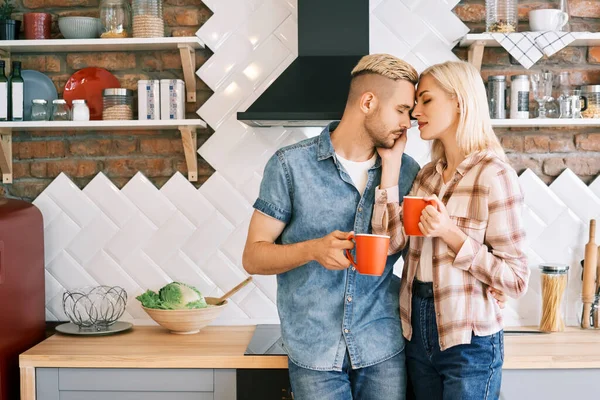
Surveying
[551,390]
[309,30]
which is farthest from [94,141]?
[551,390]

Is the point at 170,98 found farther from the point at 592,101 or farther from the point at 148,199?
the point at 592,101

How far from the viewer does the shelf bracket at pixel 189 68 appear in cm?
278

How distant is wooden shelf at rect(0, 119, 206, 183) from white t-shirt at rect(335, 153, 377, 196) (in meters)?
0.94

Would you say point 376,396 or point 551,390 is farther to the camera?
point 551,390

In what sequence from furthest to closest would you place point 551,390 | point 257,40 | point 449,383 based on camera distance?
point 257,40
point 551,390
point 449,383

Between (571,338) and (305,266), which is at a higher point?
(305,266)

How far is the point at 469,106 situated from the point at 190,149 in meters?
1.35

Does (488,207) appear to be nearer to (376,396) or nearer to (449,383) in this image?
(449,383)

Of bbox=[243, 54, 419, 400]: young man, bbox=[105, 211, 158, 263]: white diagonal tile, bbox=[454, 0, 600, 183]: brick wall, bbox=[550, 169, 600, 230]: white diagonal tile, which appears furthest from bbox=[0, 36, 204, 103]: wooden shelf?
bbox=[550, 169, 600, 230]: white diagonal tile

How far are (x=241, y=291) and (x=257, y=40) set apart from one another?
1052mm

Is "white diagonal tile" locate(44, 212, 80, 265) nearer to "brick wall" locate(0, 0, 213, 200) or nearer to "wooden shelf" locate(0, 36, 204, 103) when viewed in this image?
"brick wall" locate(0, 0, 213, 200)

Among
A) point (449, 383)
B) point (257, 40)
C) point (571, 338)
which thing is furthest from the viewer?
point (257, 40)

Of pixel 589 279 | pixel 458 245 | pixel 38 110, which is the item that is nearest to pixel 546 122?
pixel 589 279

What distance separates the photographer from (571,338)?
103 inches
